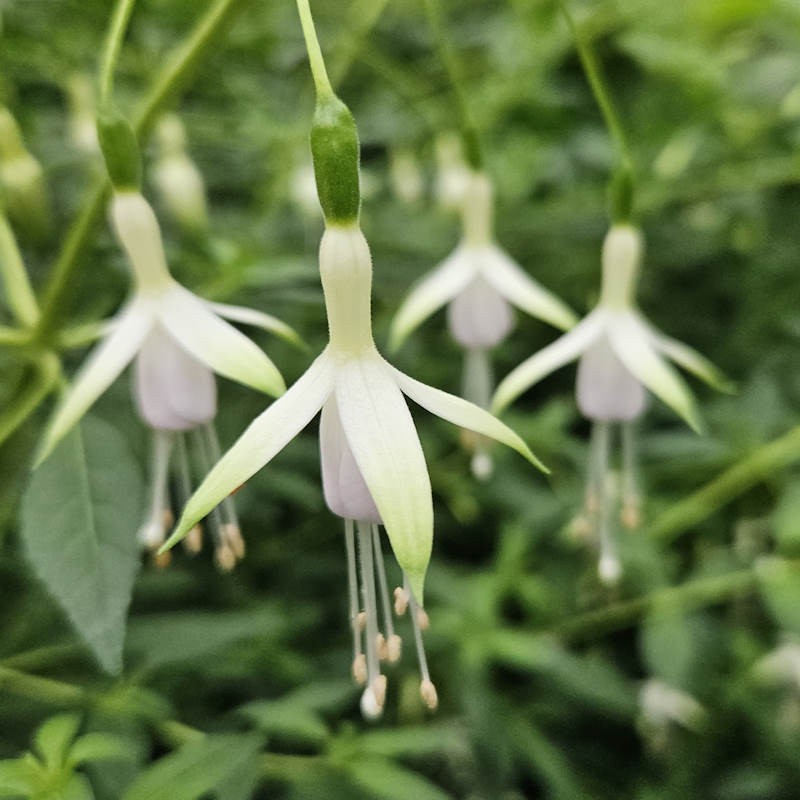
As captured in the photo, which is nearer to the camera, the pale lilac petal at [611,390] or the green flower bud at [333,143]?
the green flower bud at [333,143]

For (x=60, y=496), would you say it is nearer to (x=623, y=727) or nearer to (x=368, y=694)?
(x=368, y=694)

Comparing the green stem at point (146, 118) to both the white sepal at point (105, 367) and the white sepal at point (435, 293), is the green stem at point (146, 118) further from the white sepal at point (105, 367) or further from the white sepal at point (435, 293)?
the white sepal at point (435, 293)

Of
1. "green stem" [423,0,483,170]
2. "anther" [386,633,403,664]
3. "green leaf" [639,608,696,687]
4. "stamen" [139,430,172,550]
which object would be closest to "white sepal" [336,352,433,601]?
"anther" [386,633,403,664]

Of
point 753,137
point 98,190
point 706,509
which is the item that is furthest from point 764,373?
point 98,190

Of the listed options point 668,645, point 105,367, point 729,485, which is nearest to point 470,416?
point 105,367

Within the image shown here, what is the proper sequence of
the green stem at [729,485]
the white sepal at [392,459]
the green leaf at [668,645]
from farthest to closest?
the green stem at [729,485] → the green leaf at [668,645] → the white sepal at [392,459]

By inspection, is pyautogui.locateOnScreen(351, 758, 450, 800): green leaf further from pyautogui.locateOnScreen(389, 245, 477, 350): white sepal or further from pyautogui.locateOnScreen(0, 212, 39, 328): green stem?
pyautogui.locateOnScreen(0, 212, 39, 328): green stem

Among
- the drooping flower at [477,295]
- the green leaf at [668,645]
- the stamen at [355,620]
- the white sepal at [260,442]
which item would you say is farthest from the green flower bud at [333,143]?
the green leaf at [668,645]
